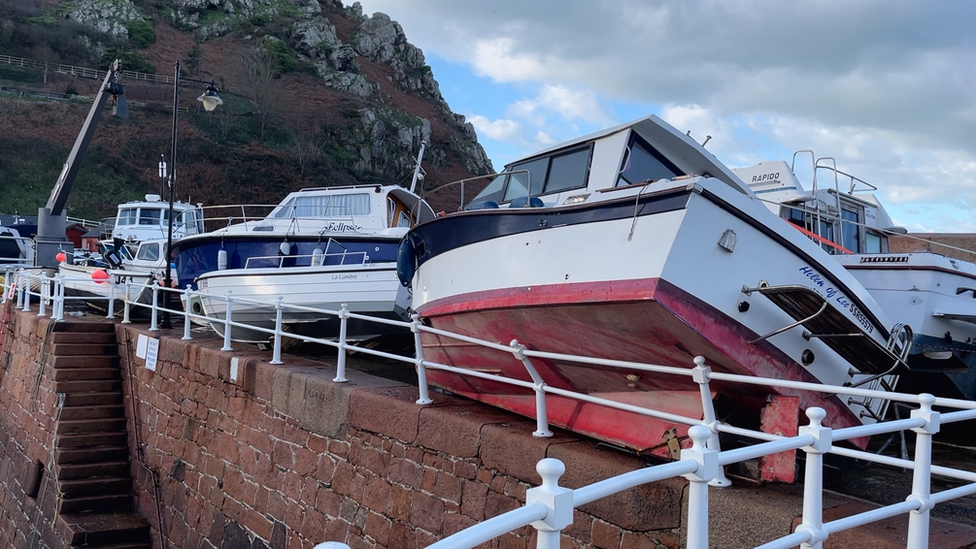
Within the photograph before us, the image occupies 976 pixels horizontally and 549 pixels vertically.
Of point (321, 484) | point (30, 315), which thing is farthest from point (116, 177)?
point (321, 484)

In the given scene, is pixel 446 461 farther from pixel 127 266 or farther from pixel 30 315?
pixel 127 266

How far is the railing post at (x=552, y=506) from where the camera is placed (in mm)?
1585

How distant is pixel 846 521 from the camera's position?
7.20 feet

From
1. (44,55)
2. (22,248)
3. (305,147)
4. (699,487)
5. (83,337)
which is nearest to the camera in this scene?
(699,487)

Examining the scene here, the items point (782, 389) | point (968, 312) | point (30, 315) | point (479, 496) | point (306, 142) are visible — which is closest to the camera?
point (782, 389)

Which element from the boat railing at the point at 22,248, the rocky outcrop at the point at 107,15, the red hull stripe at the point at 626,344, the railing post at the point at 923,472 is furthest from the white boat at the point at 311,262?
the rocky outcrop at the point at 107,15

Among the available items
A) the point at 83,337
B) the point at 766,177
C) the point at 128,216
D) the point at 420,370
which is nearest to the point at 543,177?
the point at 420,370

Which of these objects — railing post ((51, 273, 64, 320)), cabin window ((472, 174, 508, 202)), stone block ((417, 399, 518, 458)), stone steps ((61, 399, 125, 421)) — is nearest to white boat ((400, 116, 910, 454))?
stone block ((417, 399, 518, 458))

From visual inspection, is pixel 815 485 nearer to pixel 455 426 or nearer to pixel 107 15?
pixel 455 426

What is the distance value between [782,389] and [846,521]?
181 cm

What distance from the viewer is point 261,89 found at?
49.5 metres

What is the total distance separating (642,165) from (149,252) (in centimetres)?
1597

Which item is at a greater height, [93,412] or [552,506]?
[552,506]

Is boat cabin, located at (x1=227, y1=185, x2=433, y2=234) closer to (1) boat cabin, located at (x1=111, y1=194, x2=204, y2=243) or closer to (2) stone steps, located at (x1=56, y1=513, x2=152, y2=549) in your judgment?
(2) stone steps, located at (x1=56, y1=513, x2=152, y2=549)
